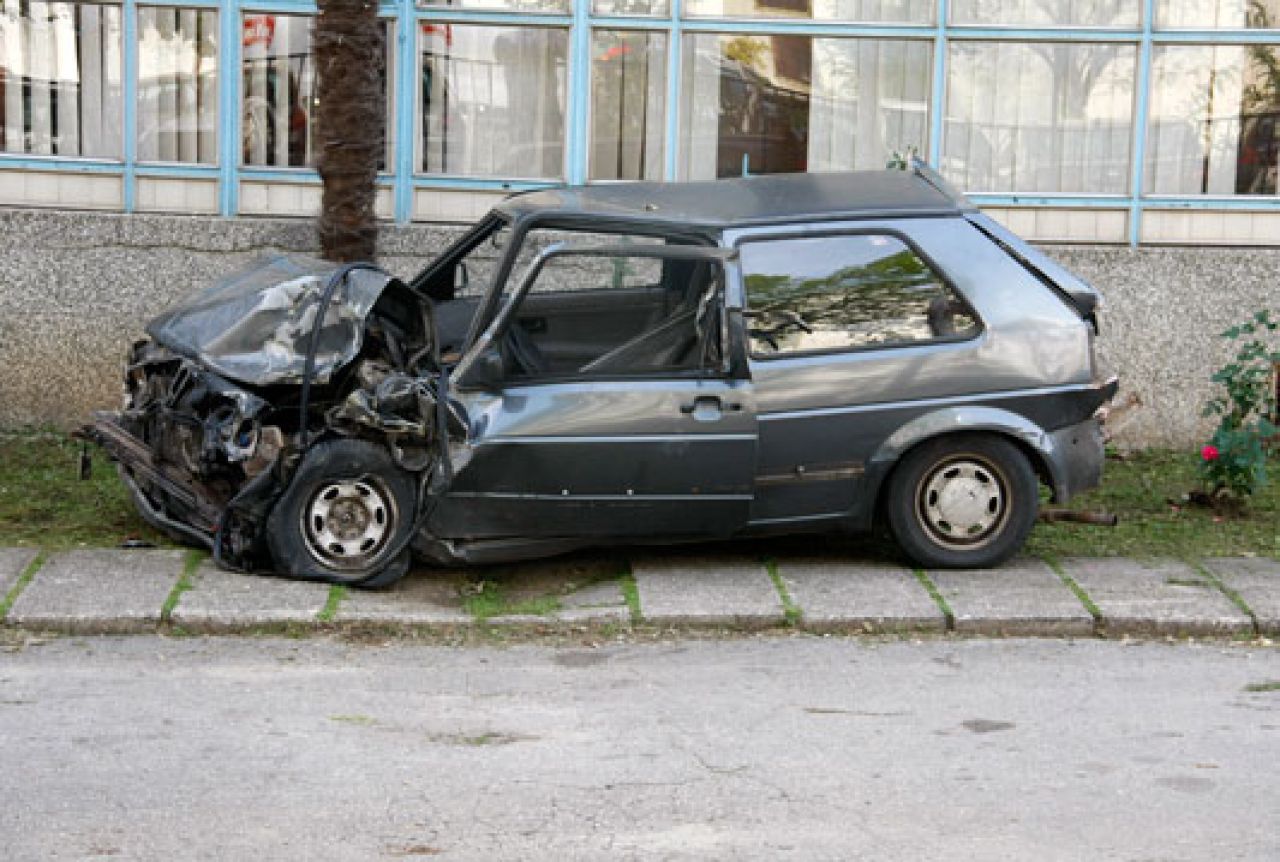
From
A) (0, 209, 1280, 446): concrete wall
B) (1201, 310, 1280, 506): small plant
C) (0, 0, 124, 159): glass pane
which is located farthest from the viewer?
(0, 0, 124, 159): glass pane

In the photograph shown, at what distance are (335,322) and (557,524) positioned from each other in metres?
1.39

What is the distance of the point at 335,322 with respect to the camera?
854 centimetres

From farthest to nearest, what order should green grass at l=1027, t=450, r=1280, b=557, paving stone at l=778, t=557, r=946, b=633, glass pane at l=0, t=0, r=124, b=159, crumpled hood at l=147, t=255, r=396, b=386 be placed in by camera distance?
glass pane at l=0, t=0, r=124, b=159 → green grass at l=1027, t=450, r=1280, b=557 → crumpled hood at l=147, t=255, r=396, b=386 → paving stone at l=778, t=557, r=946, b=633

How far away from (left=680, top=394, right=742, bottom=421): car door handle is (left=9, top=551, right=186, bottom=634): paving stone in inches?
96.7

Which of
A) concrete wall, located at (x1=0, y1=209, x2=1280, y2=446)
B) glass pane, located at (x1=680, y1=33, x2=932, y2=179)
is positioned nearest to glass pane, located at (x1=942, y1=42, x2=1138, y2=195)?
glass pane, located at (x1=680, y1=33, x2=932, y2=179)

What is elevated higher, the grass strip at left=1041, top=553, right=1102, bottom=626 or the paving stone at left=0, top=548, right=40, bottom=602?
the grass strip at left=1041, top=553, right=1102, bottom=626

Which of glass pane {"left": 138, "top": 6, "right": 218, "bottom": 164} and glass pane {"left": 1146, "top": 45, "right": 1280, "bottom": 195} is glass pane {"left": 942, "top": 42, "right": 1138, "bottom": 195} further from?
glass pane {"left": 138, "top": 6, "right": 218, "bottom": 164}

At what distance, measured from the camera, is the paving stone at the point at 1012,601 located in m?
8.12

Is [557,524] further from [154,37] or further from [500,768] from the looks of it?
[154,37]

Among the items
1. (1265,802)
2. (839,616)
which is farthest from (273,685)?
(1265,802)

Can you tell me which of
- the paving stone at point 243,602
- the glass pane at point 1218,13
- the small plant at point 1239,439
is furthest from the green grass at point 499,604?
the glass pane at point 1218,13

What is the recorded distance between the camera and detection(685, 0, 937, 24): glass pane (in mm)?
12141

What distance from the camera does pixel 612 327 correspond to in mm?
8523

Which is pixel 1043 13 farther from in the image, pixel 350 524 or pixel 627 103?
pixel 350 524
